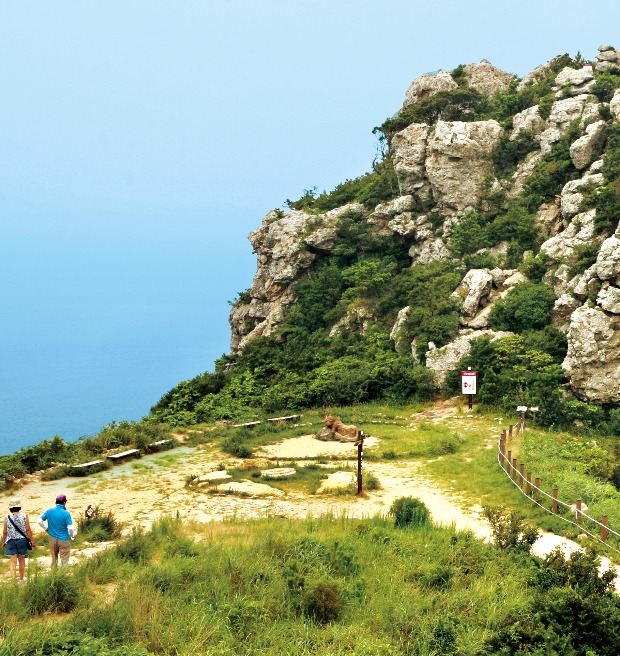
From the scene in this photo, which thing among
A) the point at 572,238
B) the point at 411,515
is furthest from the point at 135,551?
the point at 572,238

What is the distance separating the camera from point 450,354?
27.2 meters

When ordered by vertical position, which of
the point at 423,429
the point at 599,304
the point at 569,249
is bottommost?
the point at 423,429

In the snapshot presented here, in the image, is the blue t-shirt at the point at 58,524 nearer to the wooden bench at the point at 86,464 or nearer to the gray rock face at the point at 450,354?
the wooden bench at the point at 86,464

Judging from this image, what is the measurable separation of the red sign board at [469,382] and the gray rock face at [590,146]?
1471 cm

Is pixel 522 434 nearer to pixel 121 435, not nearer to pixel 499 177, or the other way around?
pixel 121 435

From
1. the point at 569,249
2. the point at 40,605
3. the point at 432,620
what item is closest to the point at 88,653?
the point at 40,605

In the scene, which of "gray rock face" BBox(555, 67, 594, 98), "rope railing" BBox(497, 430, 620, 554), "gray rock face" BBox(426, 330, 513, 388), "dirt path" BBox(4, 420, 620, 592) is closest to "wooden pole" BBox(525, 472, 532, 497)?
"rope railing" BBox(497, 430, 620, 554)

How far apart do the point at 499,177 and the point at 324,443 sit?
893 inches

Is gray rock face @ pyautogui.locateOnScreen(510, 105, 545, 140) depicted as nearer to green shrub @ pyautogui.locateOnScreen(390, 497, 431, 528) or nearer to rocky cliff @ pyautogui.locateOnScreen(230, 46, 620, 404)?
rocky cliff @ pyautogui.locateOnScreen(230, 46, 620, 404)

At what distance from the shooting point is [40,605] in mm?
7516

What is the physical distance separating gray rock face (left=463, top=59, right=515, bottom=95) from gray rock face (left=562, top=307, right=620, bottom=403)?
2577cm

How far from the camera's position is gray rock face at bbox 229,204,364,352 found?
38.3 meters

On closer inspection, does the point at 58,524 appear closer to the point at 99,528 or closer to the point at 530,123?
the point at 99,528

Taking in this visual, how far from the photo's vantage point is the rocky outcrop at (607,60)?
37.6 meters
